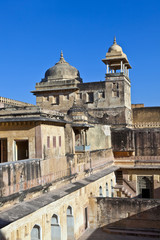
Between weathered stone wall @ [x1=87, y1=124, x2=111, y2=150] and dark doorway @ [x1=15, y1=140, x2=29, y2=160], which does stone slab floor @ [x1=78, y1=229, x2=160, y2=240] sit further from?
weathered stone wall @ [x1=87, y1=124, x2=111, y2=150]

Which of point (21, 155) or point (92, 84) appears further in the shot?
point (92, 84)

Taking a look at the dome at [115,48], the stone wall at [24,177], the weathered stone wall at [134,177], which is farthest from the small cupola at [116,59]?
the stone wall at [24,177]

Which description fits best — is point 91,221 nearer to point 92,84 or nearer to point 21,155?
point 21,155

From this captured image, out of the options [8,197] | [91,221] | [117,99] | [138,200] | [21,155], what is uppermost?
[117,99]

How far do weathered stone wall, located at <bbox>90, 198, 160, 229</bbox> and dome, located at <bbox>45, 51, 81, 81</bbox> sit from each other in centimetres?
1497

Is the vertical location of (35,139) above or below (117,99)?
below

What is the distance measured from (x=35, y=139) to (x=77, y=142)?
5.64 meters

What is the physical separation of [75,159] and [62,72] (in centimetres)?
1461

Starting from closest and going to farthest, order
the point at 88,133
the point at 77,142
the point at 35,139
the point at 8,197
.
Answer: the point at 8,197 → the point at 35,139 → the point at 77,142 → the point at 88,133

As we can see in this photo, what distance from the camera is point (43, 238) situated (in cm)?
1177

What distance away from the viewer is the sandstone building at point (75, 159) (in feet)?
37.9

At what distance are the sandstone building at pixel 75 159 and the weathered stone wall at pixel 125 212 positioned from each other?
0.15 feet

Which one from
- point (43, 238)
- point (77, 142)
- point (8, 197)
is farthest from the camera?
point (77, 142)

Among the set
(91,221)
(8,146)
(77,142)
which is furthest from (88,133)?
(8,146)
